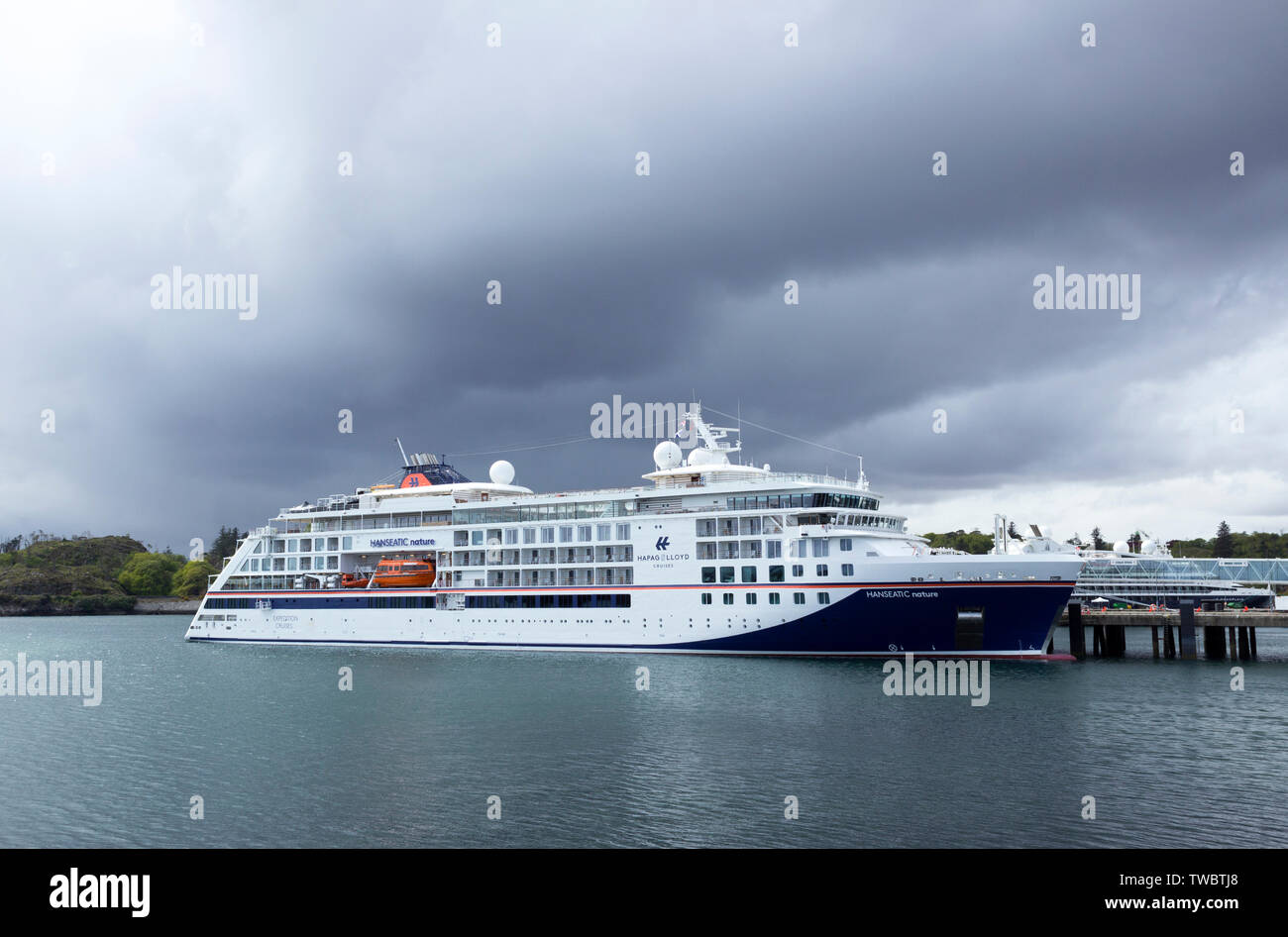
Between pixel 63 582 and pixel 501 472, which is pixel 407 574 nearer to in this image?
pixel 501 472

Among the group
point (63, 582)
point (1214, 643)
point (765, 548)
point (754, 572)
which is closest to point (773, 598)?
point (754, 572)

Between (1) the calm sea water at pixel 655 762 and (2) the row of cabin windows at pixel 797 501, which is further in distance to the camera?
(2) the row of cabin windows at pixel 797 501

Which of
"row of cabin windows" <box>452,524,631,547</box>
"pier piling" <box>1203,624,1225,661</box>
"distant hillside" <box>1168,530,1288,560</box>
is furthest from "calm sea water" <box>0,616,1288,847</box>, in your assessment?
"distant hillside" <box>1168,530,1288,560</box>

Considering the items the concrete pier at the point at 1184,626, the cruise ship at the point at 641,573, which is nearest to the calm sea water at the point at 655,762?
the cruise ship at the point at 641,573

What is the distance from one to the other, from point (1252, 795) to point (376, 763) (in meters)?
23.5

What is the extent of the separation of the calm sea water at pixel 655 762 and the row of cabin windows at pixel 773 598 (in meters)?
3.41

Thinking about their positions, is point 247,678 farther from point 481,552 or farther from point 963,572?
point 963,572

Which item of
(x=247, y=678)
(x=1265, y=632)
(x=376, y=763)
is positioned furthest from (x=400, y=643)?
(x=1265, y=632)

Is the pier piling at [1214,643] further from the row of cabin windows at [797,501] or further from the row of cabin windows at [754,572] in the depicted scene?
the row of cabin windows at [754,572]

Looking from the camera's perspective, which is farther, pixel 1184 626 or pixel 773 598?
pixel 1184 626

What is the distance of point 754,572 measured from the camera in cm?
4706

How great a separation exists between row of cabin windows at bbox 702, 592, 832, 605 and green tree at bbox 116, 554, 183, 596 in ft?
531

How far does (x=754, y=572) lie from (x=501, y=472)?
24.2 m

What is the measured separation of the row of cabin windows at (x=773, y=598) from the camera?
148 feet
